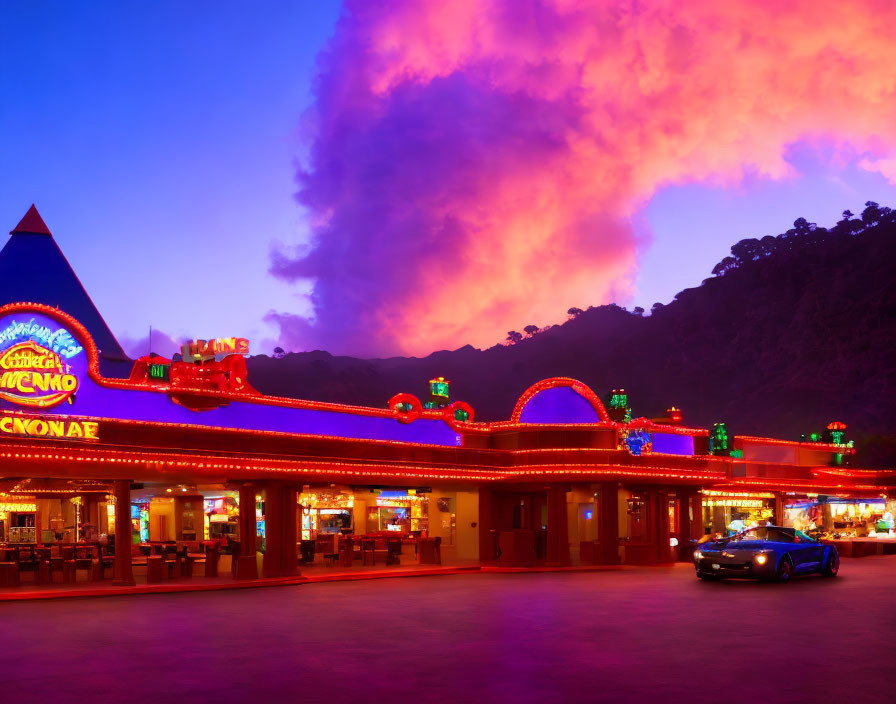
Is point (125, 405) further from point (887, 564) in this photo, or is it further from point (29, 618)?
point (887, 564)

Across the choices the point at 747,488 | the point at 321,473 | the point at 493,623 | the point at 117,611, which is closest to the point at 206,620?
the point at 117,611

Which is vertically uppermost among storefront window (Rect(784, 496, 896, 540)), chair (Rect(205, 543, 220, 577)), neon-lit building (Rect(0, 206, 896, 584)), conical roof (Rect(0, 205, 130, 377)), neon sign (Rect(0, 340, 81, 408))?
conical roof (Rect(0, 205, 130, 377))

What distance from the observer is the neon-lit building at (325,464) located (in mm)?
24094

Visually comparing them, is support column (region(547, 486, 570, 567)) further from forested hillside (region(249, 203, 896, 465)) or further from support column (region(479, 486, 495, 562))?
forested hillside (region(249, 203, 896, 465))

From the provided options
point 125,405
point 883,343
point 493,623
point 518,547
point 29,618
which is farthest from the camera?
point 883,343

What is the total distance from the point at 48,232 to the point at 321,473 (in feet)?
63.8

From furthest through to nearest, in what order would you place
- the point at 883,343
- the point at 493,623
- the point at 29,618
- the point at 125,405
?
the point at 883,343 → the point at 125,405 → the point at 29,618 → the point at 493,623

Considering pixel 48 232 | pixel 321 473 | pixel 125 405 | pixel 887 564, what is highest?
pixel 48 232

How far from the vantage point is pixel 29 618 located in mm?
19234

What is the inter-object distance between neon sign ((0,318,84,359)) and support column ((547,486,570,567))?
58.0 feet

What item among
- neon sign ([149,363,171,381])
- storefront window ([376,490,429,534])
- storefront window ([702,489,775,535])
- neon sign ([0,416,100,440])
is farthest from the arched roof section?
storefront window ([702,489,775,535])

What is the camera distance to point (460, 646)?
14648 mm

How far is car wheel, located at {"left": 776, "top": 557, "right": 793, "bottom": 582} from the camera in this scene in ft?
85.3

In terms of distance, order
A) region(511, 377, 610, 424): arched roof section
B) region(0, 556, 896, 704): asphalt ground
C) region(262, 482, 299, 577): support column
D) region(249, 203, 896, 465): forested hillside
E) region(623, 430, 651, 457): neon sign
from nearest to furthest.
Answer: region(0, 556, 896, 704): asphalt ground < region(262, 482, 299, 577): support column < region(511, 377, 610, 424): arched roof section < region(623, 430, 651, 457): neon sign < region(249, 203, 896, 465): forested hillside
